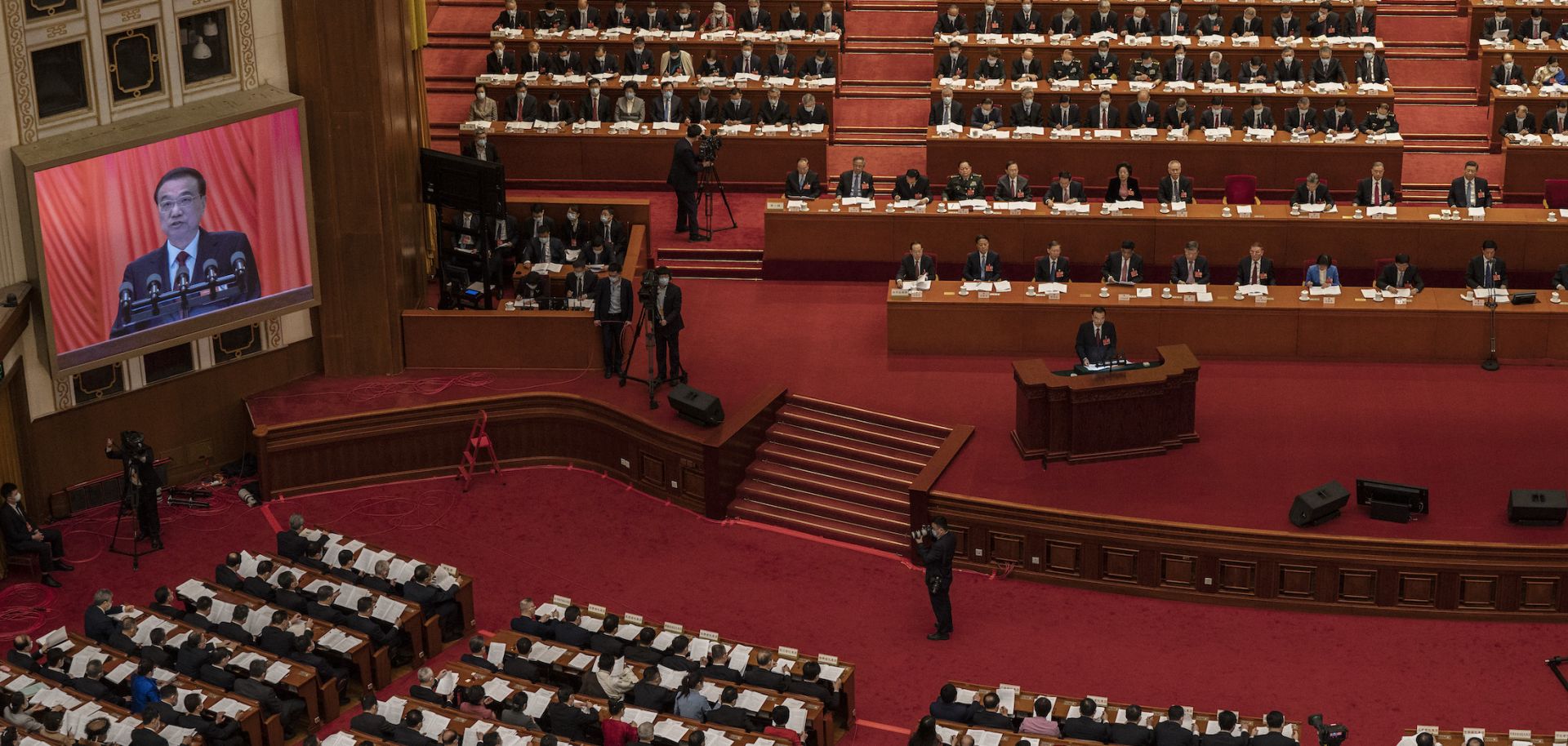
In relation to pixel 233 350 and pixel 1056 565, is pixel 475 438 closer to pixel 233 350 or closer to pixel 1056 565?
pixel 233 350

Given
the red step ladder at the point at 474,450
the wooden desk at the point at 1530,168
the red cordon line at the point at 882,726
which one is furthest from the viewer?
the wooden desk at the point at 1530,168

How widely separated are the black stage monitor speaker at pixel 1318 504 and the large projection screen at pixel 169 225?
32.0 ft

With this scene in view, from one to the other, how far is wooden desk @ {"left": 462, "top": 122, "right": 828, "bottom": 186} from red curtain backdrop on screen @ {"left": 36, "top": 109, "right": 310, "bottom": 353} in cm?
521

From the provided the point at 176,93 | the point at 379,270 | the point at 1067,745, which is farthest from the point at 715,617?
the point at 176,93

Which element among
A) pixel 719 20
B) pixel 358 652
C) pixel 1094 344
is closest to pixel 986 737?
pixel 358 652

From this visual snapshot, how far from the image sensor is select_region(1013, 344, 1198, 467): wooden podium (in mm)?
17641

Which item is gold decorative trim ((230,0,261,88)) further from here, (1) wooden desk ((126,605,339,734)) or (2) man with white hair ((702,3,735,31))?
(2) man with white hair ((702,3,735,31))

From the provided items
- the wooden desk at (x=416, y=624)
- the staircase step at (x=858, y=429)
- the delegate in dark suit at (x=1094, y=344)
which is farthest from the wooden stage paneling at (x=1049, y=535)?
the wooden desk at (x=416, y=624)

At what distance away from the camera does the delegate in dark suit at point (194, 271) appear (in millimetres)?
17906

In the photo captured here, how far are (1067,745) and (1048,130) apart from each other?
465 inches

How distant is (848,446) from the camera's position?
1864 cm

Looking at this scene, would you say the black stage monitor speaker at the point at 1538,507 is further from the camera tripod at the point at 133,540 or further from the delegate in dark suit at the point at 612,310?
the camera tripod at the point at 133,540

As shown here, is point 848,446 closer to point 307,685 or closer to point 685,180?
point 685,180

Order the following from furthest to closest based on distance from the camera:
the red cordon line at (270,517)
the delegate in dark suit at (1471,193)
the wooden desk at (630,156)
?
the wooden desk at (630,156) → the delegate in dark suit at (1471,193) → the red cordon line at (270,517)
